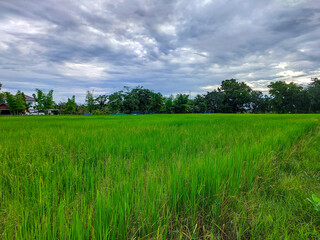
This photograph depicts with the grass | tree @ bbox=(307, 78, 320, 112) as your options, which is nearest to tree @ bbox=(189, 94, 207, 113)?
tree @ bbox=(307, 78, 320, 112)

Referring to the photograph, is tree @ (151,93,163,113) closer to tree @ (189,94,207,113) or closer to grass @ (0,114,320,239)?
tree @ (189,94,207,113)

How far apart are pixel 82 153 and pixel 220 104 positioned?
44.1 meters

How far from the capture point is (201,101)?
4188cm

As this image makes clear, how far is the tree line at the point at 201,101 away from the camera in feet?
114

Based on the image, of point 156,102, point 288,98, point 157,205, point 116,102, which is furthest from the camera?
point 156,102

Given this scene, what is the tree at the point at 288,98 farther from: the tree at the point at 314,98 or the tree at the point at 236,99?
the tree at the point at 236,99

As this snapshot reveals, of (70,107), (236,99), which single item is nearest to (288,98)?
(236,99)

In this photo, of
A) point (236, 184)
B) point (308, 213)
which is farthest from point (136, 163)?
point (308, 213)

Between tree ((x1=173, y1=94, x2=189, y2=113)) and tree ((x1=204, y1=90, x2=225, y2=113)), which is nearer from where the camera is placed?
tree ((x1=173, y1=94, x2=189, y2=113))

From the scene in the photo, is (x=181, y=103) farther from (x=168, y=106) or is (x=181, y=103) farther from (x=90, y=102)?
(x=90, y=102)

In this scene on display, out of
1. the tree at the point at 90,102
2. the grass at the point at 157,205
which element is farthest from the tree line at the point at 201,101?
the grass at the point at 157,205

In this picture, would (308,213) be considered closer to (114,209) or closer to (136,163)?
(114,209)

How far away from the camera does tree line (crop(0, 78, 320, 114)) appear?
3488 cm

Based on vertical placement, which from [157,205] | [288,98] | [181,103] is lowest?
[157,205]
